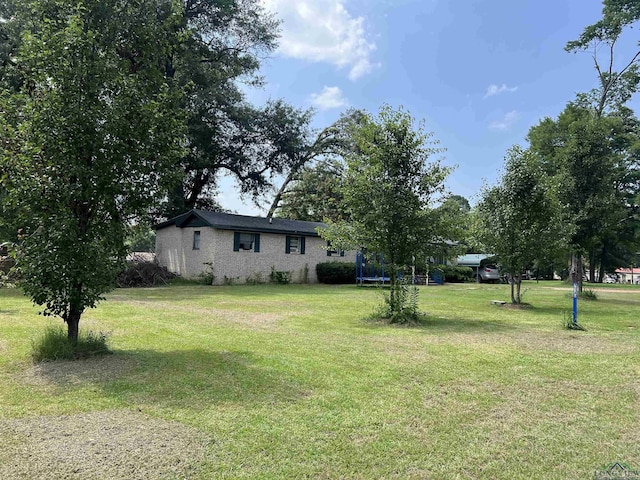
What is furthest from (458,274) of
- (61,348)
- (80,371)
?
(80,371)

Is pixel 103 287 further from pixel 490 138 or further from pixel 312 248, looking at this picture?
pixel 490 138

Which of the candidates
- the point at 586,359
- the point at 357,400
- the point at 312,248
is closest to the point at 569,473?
the point at 357,400

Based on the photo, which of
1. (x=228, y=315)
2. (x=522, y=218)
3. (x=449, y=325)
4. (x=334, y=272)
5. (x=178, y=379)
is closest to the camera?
(x=178, y=379)

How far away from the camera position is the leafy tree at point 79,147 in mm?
5422

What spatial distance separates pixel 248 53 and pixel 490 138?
1577 centimetres

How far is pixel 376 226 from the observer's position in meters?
9.59

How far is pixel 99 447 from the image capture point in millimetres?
3170

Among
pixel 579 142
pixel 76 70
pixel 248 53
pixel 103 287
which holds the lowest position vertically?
pixel 103 287

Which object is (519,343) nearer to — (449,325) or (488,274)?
(449,325)

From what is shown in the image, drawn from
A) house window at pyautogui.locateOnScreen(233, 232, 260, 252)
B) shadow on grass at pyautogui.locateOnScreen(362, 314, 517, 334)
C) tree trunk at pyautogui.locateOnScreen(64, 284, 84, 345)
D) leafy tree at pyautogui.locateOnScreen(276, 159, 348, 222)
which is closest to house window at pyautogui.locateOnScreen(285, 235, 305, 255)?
house window at pyautogui.locateOnScreen(233, 232, 260, 252)

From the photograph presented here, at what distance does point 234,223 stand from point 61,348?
15.5 metres

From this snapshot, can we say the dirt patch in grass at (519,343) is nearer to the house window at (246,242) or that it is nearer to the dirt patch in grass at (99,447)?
the dirt patch in grass at (99,447)

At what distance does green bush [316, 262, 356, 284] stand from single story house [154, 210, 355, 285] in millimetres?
376

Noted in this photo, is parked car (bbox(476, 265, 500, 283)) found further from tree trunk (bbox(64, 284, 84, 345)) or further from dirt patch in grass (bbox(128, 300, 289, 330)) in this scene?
tree trunk (bbox(64, 284, 84, 345))
